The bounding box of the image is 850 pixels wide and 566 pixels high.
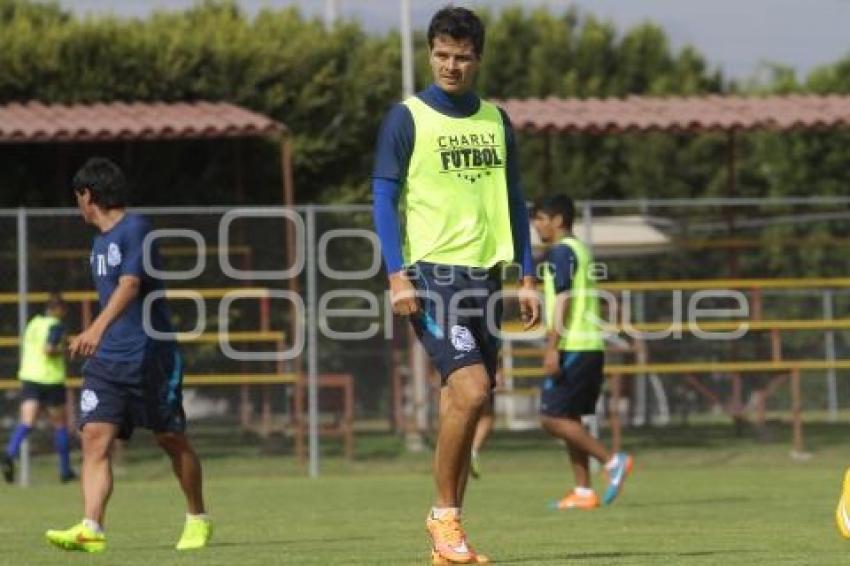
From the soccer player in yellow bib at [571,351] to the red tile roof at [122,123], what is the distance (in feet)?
23.4

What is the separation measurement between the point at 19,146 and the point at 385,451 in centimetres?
555

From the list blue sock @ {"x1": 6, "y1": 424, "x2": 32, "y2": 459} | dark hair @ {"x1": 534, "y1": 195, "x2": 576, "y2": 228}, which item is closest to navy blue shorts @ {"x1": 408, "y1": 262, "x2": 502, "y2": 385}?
dark hair @ {"x1": 534, "y1": 195, "x2": 576, "y2": 228}

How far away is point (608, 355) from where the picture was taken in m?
22.1

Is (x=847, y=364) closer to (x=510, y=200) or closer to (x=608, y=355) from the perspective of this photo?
(x=608, y=355)

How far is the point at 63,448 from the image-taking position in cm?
2020

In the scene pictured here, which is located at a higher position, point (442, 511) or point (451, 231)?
point (451, 231)

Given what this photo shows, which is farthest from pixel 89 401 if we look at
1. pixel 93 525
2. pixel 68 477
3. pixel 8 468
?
pixel 68 477

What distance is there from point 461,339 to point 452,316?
10 centimetres

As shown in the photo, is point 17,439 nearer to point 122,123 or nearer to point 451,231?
point 122,123

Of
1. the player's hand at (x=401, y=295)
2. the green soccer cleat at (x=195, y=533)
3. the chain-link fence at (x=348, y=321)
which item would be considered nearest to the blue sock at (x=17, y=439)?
the chain-link fence at (x=348, y=321)

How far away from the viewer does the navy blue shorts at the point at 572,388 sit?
15.5 meters

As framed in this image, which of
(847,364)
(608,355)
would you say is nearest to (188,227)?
(608,355)

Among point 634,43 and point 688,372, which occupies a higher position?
point 634,43

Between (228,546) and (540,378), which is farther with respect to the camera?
(540,378)
